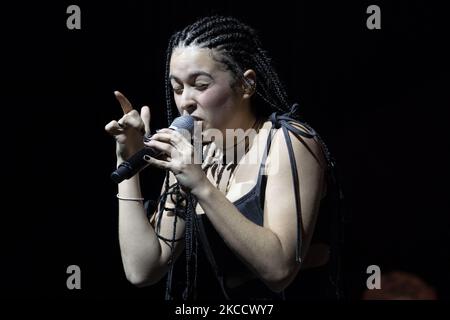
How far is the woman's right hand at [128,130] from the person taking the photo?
1.76 metres

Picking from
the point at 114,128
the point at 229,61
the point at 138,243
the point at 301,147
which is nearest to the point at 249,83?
the point at 229,61

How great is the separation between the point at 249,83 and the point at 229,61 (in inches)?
2.9

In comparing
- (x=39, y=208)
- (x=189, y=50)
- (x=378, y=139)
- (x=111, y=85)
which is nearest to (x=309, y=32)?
(x=378, y=139)

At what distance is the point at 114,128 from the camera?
1.75m

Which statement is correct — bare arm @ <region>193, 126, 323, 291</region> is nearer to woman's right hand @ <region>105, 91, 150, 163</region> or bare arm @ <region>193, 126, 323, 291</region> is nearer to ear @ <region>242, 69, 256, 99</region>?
ear @ <region>242, 69, 256, 99</region>

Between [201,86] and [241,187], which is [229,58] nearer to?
[201,86]

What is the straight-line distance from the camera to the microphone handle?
1556mm

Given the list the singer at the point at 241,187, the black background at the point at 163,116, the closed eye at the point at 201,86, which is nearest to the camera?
the singer at the point at 241,187

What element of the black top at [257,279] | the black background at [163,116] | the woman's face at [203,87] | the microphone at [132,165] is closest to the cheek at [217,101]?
the woman's face at [203,87]

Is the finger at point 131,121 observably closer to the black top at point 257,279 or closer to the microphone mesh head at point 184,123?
the microphone mesh head at point 184,123

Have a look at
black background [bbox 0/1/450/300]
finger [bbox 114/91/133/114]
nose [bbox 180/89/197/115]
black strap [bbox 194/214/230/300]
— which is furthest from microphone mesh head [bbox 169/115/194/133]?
black background [bbox 0/1/450/300]

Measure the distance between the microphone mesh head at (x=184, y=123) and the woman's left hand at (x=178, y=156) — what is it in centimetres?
8

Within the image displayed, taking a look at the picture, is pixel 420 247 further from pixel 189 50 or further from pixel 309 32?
pixel 189 50

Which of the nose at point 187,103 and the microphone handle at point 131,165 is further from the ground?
the nose at point 187,103
